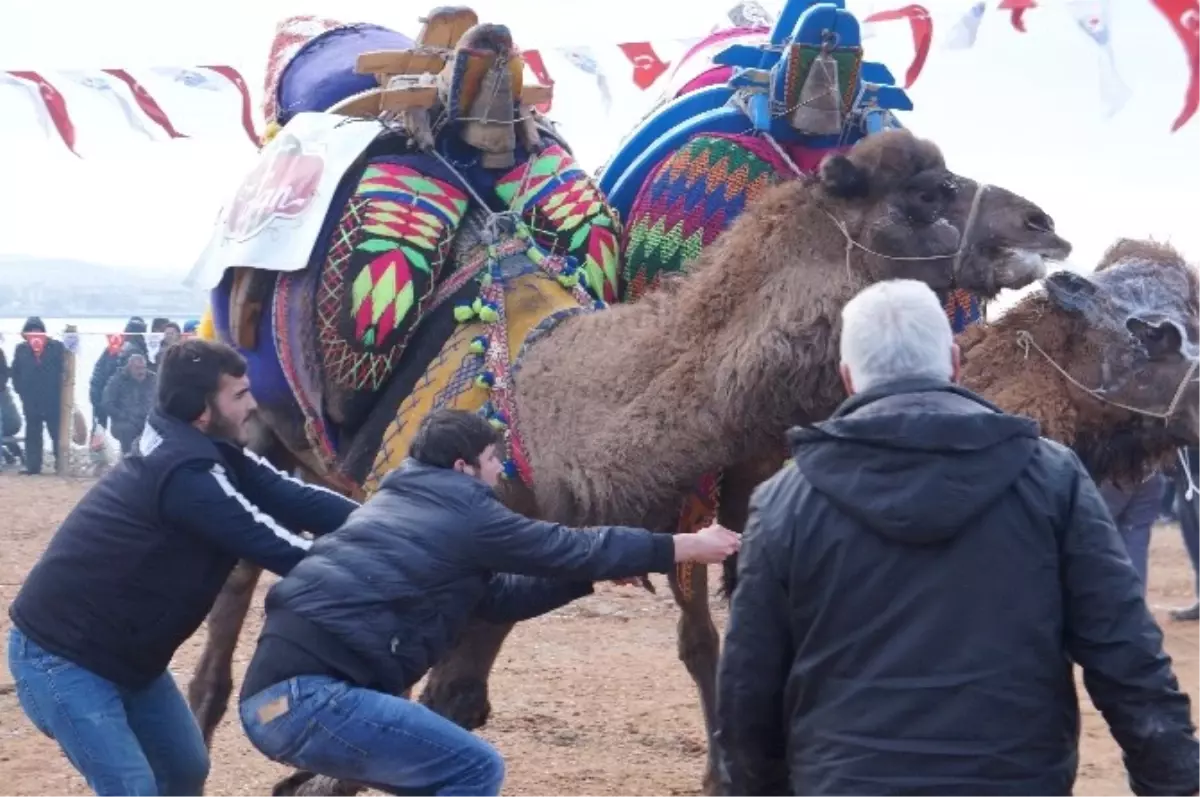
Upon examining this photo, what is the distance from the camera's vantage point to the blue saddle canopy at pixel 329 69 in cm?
600

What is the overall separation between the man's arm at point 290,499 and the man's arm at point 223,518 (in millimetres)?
187

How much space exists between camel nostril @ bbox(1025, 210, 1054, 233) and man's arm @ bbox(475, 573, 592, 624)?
1.51m

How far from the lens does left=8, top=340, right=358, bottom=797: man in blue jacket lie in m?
3.76

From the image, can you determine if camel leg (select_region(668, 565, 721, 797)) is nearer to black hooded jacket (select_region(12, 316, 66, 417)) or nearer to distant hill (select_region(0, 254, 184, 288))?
black hooded jacket (select_region(12, 316, 66, 417))

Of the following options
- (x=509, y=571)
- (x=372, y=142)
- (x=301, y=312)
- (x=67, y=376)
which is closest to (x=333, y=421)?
(x=301, y=312)

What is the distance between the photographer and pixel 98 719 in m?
3.82

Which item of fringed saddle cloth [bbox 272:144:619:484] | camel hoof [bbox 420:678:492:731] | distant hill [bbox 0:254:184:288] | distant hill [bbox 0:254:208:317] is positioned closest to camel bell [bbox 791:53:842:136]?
fringed saddle cloth [bbox 272:144:619:484]

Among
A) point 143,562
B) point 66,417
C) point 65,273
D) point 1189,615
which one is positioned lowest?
point 65,273

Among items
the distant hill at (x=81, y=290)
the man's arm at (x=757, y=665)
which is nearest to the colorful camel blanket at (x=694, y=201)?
the man's arm at (x=757, y=665)

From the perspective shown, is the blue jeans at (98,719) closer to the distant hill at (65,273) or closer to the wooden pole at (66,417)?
the wooden pole at (66,417)

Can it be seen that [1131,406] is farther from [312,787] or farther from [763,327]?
[312,787]

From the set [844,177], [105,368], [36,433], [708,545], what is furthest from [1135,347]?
[36,433]

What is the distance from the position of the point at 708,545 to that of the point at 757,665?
0.83 meters

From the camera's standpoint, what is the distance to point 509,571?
3.55m
